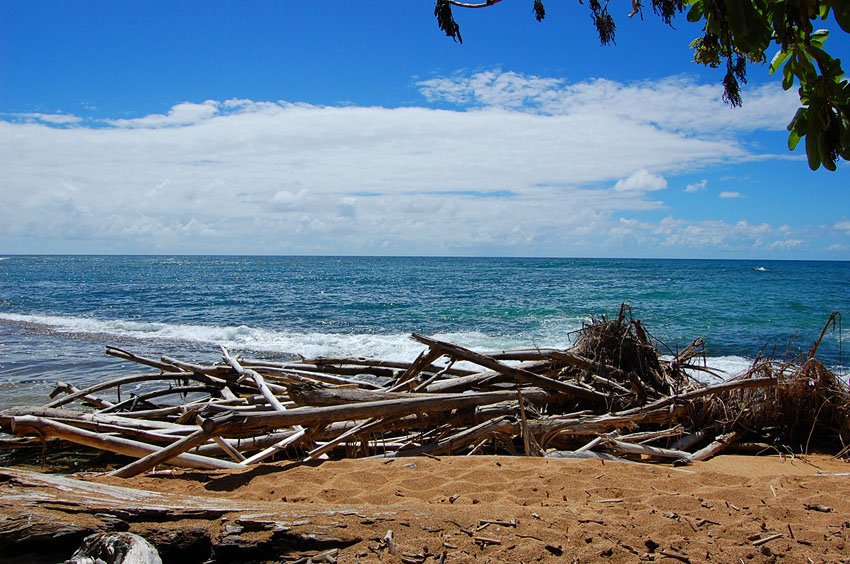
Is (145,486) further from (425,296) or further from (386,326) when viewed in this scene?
(425,296)

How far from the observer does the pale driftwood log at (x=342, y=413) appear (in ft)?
15.4

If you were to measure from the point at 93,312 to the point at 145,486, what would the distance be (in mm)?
27149

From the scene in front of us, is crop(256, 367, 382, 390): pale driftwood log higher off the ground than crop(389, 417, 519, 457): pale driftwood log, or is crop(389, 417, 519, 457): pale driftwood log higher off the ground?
crop(256, 367, 382, 390): pale driftwood log

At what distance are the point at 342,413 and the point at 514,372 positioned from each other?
2155 millimetres

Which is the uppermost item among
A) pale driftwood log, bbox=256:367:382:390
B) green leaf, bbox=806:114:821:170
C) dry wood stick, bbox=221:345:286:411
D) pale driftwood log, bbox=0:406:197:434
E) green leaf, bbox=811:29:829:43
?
green leaf, bbox=811:29:829:43

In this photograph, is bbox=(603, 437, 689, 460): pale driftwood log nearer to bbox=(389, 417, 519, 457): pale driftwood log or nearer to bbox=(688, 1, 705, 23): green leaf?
bbox=(389, 417, 519, 457): pale driftwood log

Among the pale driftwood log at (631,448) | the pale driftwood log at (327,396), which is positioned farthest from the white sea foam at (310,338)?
the pale driftwood log at (631,448)

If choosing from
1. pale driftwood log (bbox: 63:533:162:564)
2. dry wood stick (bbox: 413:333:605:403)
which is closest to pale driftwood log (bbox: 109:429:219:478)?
pale driftwood log (bbox: 63:533:162:564)

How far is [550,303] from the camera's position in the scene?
30.9m

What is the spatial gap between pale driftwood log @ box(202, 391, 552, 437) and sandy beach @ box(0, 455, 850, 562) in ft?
1.14

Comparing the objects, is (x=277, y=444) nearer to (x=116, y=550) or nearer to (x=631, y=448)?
(x=116, y=550)

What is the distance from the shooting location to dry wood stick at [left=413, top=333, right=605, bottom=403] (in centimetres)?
630

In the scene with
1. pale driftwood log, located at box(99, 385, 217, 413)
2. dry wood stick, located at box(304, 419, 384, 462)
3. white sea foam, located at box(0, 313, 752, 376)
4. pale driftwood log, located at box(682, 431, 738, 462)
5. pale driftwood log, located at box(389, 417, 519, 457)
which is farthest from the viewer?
white sea foam, located at box(0, 313, 752, 376)

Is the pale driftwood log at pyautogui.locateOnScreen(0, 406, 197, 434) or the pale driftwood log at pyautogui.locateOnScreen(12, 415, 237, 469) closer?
the pale driftwood log at pyautogui.locateOnScreen(12, 415, 237, 469)
